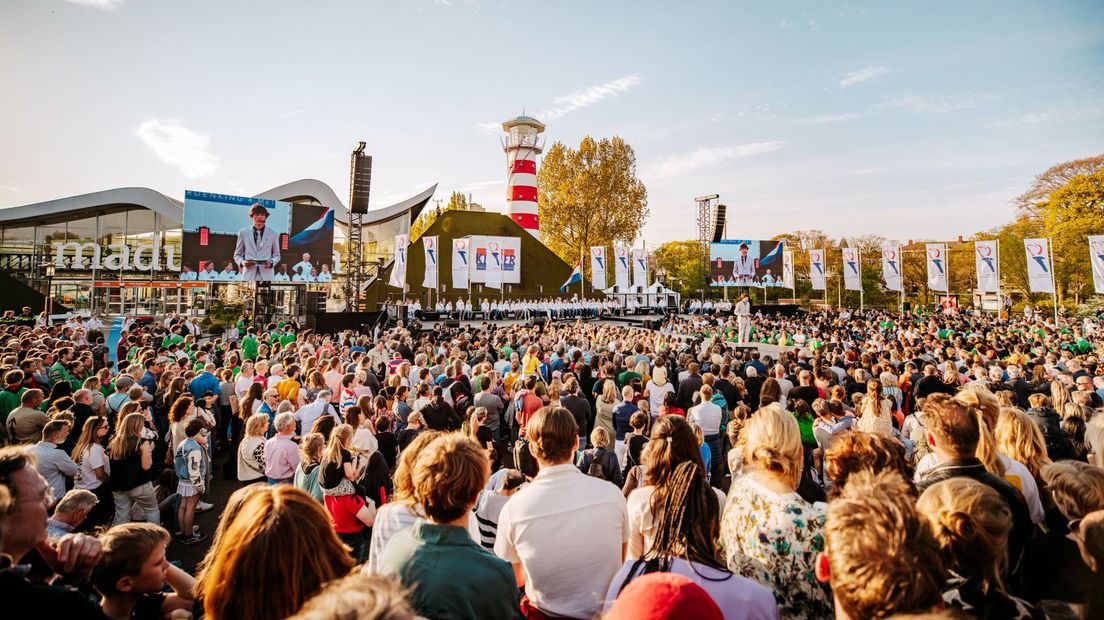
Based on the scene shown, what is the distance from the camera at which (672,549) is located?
2055mm

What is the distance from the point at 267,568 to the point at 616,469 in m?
3.07

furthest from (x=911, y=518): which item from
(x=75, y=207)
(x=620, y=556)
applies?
(x=75, y=207)

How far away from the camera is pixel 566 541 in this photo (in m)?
2.31

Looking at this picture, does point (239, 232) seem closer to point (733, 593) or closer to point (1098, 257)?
point (733, 593)

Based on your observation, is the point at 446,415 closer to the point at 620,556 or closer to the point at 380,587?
the point at 620,556

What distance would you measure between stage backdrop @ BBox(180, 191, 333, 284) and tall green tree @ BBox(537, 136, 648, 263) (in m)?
26.0

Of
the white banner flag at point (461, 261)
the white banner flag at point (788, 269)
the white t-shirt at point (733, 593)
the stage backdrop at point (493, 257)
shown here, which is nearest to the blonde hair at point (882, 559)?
the white t-shirt at point (733, 593)

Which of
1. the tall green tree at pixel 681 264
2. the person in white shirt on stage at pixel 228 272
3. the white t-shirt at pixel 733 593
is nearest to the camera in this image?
the white t-shirt at pixel 733 593

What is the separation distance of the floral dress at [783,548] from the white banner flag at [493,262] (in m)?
24.3

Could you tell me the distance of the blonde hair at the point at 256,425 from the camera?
5.07 m

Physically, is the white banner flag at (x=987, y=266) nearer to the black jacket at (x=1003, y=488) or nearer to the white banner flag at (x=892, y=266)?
the white banner flag at (x=892, y=266)

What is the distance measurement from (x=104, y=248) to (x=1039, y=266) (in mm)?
43214

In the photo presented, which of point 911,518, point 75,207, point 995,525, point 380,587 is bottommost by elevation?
point 995,525

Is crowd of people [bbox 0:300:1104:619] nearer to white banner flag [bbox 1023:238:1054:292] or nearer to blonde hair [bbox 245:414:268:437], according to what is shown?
blonde hair [bbox 245:414:268:437]
